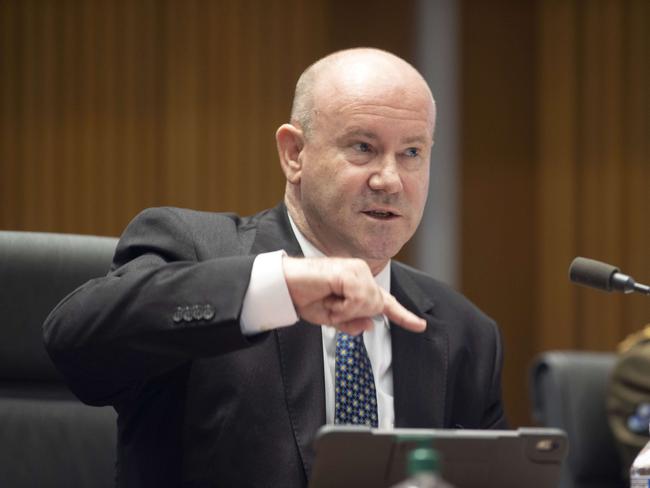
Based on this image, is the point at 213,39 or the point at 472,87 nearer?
the point at 213,39

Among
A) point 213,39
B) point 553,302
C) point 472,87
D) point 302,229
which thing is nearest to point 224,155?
point 213,39

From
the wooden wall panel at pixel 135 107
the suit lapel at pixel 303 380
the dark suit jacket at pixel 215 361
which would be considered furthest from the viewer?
the wooden wall panel at pixel 135 107

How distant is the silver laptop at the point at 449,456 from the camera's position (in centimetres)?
133

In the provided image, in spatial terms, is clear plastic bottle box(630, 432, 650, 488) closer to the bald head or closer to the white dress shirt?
the white dress shirt

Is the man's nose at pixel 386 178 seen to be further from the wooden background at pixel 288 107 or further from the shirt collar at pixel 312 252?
the wooden background at pixel 288 107

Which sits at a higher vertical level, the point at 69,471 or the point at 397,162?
the point at 397,162

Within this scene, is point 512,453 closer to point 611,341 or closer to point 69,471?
point 69,471

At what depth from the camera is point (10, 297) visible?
2.04 meters

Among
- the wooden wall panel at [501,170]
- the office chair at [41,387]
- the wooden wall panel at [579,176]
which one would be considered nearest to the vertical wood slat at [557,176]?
the wooden wall panel at [579,176]

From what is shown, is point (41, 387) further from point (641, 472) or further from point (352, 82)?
point (641, 472)

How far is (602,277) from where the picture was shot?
5.90ft

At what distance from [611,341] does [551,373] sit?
2.07 metres

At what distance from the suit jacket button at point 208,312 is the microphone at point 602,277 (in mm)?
631

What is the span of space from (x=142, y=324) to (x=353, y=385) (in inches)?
19.5
